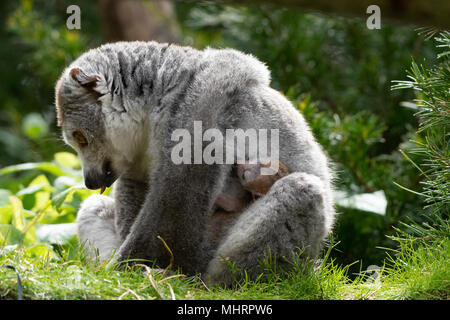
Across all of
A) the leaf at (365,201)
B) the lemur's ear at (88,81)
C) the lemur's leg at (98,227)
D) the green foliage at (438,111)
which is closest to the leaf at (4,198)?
the lemur's leg at (98,227)

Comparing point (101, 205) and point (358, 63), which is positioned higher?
point (358, 63)

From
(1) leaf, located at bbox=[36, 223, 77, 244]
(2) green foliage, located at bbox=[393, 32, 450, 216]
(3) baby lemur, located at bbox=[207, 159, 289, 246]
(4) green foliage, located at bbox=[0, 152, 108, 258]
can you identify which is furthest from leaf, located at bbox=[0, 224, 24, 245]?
(2) green foliage, located at bbox=[393, 32, 450, 216]

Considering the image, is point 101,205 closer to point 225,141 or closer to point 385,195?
point 225,141

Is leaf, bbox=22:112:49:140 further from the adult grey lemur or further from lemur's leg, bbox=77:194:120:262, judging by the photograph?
the adult grey lemur

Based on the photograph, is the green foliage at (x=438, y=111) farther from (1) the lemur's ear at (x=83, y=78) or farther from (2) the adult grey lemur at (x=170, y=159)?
(1) the lemur's ear at (x=83, y=78)

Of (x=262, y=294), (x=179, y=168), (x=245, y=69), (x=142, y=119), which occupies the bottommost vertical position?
(x=262, y=294)

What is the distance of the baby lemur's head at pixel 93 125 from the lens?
529 centimetres

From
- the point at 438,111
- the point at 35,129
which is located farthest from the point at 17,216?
the point at 438,111

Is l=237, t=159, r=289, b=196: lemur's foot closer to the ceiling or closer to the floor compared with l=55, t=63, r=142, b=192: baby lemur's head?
closer to the floor

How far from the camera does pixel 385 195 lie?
725 cm

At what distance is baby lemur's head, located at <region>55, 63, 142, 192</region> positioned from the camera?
5.29 metres

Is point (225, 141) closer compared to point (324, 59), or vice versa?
point (225, 141)
